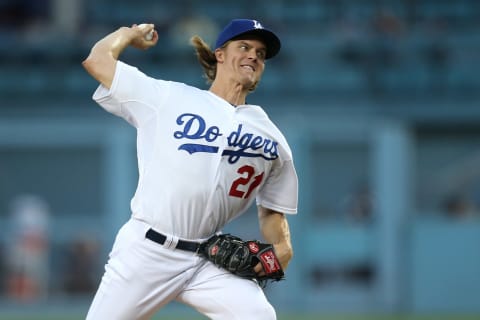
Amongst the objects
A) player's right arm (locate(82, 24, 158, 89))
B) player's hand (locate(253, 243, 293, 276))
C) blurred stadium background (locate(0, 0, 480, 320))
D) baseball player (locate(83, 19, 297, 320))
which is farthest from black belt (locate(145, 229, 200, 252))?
blurred stadium background (locate(0, 0, 480, 320))

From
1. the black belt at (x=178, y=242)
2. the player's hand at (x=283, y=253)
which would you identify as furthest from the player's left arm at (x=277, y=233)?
the black belt at (x=178, y=242)

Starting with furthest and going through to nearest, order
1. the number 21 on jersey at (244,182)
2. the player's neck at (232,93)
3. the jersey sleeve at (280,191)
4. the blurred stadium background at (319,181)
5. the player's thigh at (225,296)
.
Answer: the blurred stadium background at (319,181) < the jersey sleeve at (280,191) < the player's neck at (232,93) < the number 21 on jersey at (244,182) < the player's thigh at (225,296)

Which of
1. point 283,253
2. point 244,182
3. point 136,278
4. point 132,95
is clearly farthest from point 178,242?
point 132,95

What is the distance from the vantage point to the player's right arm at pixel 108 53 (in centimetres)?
488

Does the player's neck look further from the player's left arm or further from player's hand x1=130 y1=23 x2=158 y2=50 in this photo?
the player's left arm

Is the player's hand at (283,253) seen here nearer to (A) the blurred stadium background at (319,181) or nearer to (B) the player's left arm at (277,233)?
(B) the player's left arm at (277,233)

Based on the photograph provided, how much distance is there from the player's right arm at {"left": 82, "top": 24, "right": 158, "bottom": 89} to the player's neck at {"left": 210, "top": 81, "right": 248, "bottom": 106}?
17.0 inches

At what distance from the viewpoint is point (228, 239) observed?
4992 millimetres

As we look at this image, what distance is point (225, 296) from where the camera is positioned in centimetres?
489

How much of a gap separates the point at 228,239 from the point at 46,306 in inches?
313

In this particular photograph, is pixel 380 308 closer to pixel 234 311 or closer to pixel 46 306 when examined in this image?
pixel 46 306

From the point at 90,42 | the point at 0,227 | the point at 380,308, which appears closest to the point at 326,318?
the point at 380,308

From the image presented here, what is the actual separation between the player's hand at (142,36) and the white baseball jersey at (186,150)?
0.17 meters

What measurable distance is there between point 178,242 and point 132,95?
2.31ft
